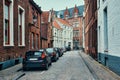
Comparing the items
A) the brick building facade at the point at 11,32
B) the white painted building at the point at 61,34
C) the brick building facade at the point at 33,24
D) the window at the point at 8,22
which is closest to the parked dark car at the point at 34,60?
the brick building facade at the point at 11,32

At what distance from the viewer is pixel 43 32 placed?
4866 cm

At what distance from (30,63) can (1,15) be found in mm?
3633

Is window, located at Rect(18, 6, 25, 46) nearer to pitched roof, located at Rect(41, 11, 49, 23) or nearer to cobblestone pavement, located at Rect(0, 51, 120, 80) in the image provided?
cobblestone pavement, located at Rect(0, 51, 120, 80)

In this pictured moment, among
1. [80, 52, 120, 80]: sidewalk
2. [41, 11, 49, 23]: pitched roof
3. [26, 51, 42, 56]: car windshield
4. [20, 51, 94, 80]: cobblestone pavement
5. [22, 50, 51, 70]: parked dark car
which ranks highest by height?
[41, 11, 49, 23]: pitched roof

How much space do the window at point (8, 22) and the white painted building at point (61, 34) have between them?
131 ft

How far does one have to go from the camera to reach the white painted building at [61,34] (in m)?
60.6

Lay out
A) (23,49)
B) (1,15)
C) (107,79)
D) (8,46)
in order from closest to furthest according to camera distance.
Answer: (107,79) < (1,15) < (8,46) < (23,49)

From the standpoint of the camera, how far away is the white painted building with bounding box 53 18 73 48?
199ft

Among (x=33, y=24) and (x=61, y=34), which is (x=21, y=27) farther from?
(x=61, y=34)

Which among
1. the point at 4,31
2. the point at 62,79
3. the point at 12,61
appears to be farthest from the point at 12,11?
the point at 62,79

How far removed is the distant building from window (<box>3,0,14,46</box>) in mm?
66675

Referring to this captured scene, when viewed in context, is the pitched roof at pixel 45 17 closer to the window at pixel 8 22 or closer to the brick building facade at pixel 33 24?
the brick building facade at pixel 33 24

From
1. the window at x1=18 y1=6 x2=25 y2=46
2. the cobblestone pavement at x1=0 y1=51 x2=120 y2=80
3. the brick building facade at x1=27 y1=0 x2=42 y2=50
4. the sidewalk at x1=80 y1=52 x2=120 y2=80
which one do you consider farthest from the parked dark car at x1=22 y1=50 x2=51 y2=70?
the brick building facade at x1=27 y1=0 x2=42 y2=50

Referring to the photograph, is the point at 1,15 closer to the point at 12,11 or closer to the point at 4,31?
the point at 4,31
